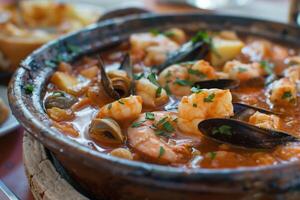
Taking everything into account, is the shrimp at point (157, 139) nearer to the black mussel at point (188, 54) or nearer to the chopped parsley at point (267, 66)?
the black mussel at point (188, 54)

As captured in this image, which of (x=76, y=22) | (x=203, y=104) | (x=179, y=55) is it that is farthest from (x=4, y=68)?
(x=203, y=104)

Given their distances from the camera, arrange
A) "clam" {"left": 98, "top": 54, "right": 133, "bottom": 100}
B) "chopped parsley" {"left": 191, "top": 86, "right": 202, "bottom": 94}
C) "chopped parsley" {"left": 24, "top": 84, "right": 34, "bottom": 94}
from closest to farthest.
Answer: "chopped parsley" {"left": 191, "top": 86, "right": 202, "bottom": 94}
"chopped parsley" {"left": 24, "top": 84, "right": 34, "bottom": 94}
"clam" {"left": 98, "top": 54, "right": 133, "bottom": 100}

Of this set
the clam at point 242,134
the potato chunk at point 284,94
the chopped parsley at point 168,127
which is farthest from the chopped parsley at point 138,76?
the potato chunk at point 284,94

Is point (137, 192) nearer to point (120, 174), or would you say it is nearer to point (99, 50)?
point (120, 174)

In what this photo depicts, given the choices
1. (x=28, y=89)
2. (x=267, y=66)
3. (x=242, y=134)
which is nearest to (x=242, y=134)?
(x=242, y=134)

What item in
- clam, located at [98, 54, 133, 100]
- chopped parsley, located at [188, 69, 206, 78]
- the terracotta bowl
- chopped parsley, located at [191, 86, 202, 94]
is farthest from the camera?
chopped parsley, located at [188, 69, 206, 78]

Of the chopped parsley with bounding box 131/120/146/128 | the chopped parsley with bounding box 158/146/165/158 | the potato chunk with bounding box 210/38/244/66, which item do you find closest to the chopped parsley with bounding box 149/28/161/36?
the potato chunk with bounding box 210/38/244/66

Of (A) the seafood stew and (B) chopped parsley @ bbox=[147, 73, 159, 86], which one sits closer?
(A) the seafood stew

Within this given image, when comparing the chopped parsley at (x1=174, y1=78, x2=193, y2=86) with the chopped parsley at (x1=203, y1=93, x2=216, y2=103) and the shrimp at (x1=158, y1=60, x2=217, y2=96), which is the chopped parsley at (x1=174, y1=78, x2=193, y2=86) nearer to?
the shrimp at (x1=158, y1=60, x2=217, y2=96)

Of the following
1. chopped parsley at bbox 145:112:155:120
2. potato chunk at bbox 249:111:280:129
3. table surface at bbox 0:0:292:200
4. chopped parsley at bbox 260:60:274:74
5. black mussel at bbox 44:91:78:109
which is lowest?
table surface at bbox 0:0:292:200
